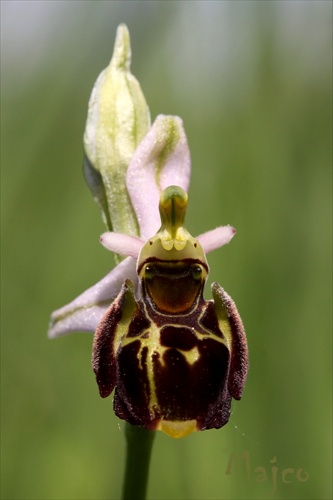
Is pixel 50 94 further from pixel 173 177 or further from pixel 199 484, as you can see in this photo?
pixel 199 484

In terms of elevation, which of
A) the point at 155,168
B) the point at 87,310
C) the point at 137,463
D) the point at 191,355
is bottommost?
the point at 137,463

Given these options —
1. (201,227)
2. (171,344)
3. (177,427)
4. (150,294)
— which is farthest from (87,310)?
(201,227)

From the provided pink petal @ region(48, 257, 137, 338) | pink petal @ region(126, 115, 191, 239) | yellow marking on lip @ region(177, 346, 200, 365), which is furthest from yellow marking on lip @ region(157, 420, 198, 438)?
pink petal @ region(126, 115, 191, 239)

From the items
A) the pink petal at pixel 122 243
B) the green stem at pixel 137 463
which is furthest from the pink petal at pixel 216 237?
the green stem at pixel 137 463

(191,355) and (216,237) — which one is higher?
(216,237)

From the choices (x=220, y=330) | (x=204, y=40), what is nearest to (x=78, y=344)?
(x=220, y=330)

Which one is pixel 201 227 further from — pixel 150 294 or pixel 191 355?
pixel 191 355

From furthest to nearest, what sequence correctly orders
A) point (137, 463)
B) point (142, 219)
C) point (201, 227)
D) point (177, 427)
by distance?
point (201, 227) < point (142, 219) < point (137, 463) < point (177, 427)
